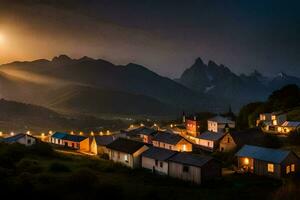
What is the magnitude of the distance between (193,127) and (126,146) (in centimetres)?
3362

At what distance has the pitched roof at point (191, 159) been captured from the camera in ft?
154

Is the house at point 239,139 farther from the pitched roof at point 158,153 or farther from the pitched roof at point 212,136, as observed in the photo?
the pitched roof at point 158,153

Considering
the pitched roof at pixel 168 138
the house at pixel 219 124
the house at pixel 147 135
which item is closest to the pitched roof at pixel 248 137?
the pitched roof at pixel 168 138

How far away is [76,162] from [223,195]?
961 inches

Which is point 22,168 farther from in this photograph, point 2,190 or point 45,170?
point 2,190

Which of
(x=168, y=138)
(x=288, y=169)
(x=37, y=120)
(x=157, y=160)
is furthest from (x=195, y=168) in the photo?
(x=37, y=120)

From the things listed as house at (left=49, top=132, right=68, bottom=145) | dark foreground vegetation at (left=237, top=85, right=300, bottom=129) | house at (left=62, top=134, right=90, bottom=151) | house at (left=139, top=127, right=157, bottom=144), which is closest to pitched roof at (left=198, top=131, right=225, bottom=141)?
house at (left=139, top=127, right=157, bottom=144)

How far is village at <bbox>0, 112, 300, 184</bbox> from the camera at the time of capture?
4694 cm

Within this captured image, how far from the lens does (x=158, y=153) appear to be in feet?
177

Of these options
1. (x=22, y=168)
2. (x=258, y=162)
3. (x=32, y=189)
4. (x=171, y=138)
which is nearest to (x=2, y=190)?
(x=32, y=189)

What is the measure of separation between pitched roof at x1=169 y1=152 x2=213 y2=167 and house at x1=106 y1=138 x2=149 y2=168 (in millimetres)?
7438

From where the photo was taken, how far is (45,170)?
1903 inches

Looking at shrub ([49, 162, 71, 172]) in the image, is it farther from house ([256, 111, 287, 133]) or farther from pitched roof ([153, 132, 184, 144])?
house ([256, 111, 287, 133])

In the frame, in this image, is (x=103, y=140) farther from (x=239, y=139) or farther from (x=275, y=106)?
(x=275, y=106)
